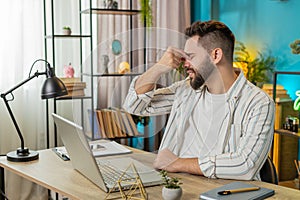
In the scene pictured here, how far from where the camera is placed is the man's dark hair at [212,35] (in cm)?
181

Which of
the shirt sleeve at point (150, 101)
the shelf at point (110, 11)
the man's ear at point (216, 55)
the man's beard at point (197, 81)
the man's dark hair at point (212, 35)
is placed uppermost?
the shelf at point (110, 11)

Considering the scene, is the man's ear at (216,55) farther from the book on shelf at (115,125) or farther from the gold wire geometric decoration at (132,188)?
the gold wire geometric decoration at (132,188)

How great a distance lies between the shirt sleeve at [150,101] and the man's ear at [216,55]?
0.18 metres

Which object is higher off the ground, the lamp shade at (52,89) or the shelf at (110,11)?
the shelf at (110,11)

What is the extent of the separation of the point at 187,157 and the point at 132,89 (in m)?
0.36

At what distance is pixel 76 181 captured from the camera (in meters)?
1.87

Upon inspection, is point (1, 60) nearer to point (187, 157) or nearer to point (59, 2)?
point (59, 2)

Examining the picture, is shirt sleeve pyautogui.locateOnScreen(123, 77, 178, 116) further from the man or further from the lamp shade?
the lamp shade

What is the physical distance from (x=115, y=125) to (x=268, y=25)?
7.37ft

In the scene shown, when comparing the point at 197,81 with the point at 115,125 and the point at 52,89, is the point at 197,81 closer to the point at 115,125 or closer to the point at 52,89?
the point at 115,125

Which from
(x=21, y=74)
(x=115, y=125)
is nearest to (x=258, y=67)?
(x=21, y=74)

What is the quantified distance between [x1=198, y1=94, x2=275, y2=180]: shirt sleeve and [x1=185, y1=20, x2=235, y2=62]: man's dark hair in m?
0.26

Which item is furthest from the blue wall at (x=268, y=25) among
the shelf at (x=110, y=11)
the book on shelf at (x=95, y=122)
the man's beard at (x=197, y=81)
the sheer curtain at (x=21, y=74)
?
the book on shelf at (x=95, y=122)

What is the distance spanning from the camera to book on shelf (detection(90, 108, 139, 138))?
1.78m
